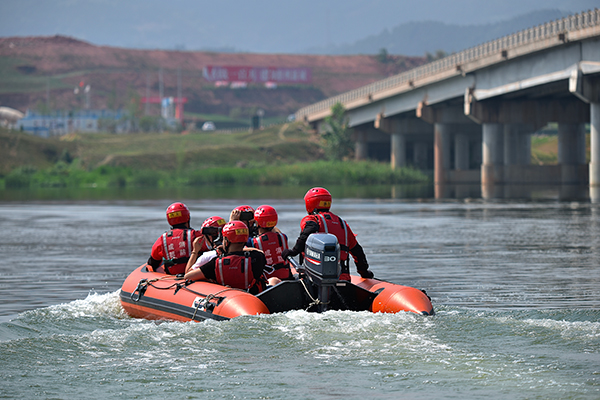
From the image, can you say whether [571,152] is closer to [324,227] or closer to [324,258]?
[324,227]

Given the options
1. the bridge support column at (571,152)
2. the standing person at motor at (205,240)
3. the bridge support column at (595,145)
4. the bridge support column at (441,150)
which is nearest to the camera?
the standing person at motor at (205,240)

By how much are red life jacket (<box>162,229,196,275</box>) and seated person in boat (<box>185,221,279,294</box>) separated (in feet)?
5.04

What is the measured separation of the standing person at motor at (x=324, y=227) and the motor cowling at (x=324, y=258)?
1.01 feet

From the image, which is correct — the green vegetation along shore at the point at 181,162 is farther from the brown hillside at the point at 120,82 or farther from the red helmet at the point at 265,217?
the red helmet at the point at 265,217

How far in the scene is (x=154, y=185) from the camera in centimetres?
8181

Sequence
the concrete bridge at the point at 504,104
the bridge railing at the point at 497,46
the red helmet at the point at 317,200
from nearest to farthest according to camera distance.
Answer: the red helmet at the point at 317,200, the bridge railing at the point at 497,46, the concrete bridge at the point at 504,104

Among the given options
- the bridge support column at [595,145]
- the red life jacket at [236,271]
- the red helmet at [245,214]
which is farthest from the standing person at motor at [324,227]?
the bridge support column at [595,145]

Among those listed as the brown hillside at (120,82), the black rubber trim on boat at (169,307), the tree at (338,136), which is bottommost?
the black rubber trim on boat at (169,307)

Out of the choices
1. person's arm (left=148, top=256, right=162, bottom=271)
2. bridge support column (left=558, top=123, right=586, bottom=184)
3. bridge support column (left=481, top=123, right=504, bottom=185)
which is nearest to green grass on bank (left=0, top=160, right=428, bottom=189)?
bridge support column (left=481, top=123, right=504, bottom=185)

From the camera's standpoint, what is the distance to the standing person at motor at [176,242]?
14.7 m

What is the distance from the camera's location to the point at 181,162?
305ft

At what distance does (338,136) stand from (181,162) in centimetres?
1721

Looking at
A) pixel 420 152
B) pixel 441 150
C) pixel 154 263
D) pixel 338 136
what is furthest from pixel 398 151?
pixel 154 263

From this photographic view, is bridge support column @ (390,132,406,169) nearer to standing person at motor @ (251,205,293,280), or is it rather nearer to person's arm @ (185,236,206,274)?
person's arm @ (185,236,206,274)
